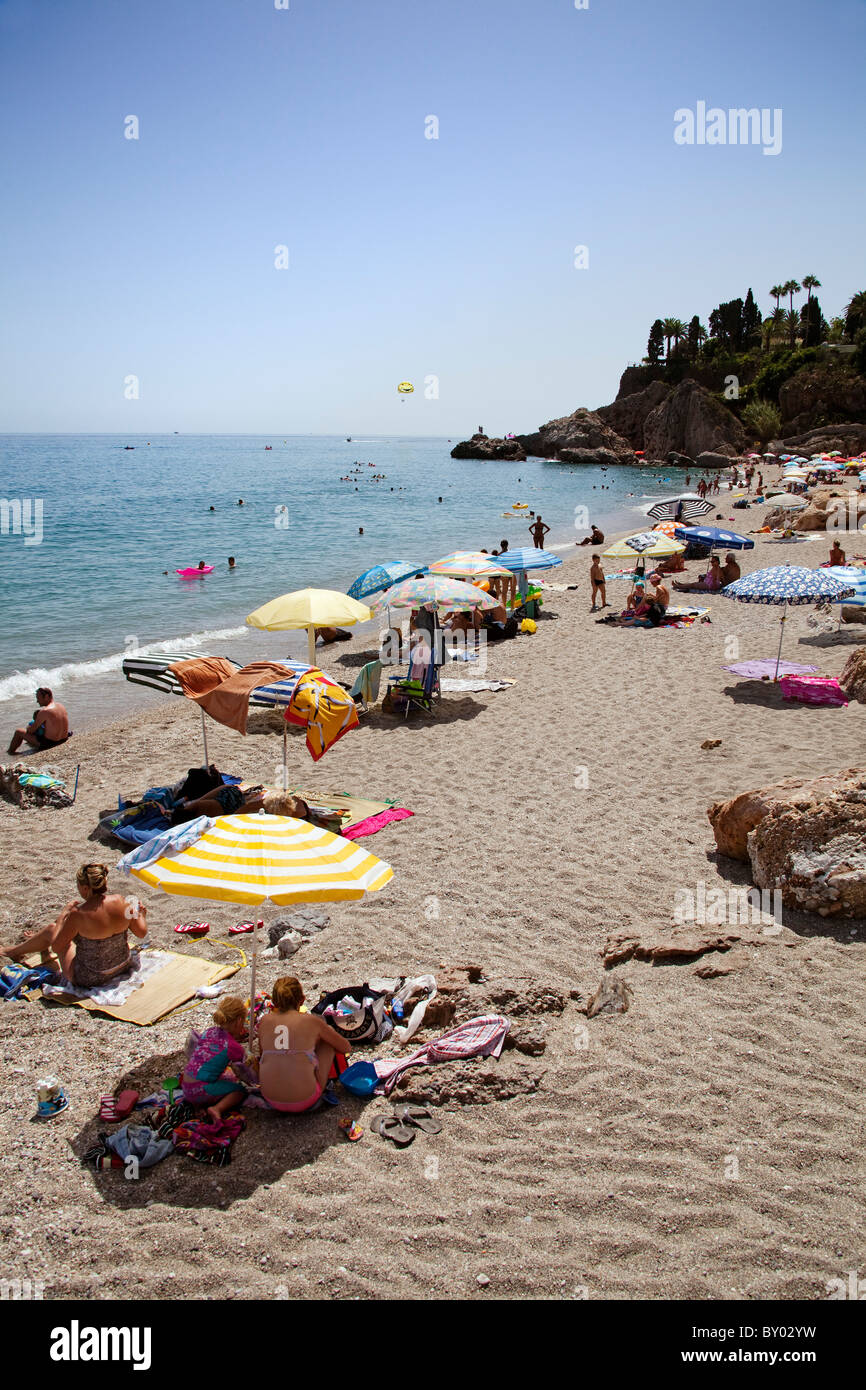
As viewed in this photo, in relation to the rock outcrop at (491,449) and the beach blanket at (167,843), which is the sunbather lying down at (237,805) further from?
the rock outcrop at (491,449)

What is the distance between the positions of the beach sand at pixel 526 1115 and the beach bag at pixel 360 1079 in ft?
0.32

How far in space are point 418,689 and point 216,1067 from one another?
7847mm

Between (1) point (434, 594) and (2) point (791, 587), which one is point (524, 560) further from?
(2) point (791, 587)

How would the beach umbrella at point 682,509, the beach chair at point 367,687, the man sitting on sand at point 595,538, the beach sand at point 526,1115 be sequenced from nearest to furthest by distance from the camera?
the beach sand at point 526,1115
the beach chair at point 367,687
the beach umbrella at point 682,509
the man sitting on sand at point 595,538

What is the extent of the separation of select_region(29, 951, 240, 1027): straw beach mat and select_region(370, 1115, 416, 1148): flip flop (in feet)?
6.05

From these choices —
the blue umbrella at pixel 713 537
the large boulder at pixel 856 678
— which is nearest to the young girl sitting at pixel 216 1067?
the large boulder at pixel 856 678

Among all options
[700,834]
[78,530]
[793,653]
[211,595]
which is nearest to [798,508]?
[793,653]

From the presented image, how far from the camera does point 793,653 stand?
13.9 meters

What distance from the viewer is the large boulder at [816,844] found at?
19.2 feet

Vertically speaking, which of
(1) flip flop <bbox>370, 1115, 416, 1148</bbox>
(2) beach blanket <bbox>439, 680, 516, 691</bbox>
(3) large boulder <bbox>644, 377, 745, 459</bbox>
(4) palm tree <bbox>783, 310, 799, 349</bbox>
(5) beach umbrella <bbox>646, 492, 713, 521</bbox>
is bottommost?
(1) flip flop <bbox>370, 1115, 416, 1148</bbox>

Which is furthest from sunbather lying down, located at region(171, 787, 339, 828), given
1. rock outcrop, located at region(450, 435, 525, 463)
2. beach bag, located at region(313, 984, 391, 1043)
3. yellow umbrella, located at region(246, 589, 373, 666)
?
rock outcrop, located at region(450, 435, 525, 463)

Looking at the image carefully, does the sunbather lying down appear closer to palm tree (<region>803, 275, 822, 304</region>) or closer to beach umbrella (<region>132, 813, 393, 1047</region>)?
beach umbrella (<region>132, 813, 393, 1047</region>)

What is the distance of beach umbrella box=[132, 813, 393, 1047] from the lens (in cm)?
450
